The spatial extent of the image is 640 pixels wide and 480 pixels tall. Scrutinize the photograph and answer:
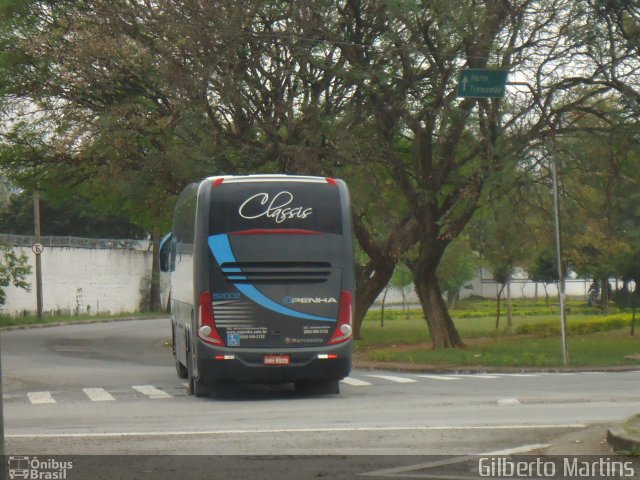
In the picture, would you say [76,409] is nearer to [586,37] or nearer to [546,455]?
[546,455]

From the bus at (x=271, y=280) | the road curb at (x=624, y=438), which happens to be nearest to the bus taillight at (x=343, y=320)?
the bus at (x=271, y=280)

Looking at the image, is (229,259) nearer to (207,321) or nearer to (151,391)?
(207,321)

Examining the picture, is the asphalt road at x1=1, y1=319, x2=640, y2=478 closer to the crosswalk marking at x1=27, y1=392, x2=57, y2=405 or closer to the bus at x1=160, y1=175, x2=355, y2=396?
the crosswalk marking at x1=27, y1=392, x2=57, y2=405

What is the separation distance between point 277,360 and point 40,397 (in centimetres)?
485

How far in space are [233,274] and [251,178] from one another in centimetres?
167

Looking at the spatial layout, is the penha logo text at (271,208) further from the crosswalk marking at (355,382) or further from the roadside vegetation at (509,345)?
the roadside vegetation at (509,345)

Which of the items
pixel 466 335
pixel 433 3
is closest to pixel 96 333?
pixel 466 335

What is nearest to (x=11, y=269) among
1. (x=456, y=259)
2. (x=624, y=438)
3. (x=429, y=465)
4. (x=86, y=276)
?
(x=86, y=276)

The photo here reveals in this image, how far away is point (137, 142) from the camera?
32.1 m

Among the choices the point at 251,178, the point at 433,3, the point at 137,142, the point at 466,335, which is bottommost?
the point at 466,335

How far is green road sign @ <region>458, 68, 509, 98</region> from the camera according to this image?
23.1 metres

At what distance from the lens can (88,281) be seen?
61.7 m

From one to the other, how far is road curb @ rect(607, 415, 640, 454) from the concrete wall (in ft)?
152

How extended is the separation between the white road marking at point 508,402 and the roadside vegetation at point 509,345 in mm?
11822
